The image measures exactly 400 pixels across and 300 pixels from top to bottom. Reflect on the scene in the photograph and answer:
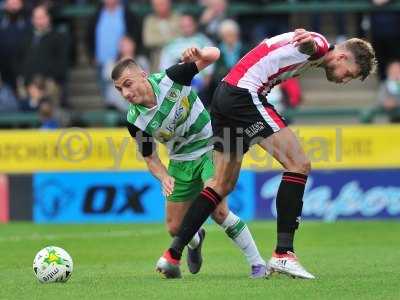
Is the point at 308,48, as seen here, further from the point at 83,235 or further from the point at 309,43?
the point at 83,235

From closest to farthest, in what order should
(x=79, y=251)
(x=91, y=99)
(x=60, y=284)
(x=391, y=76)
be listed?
(x=60, y=284), (x=79, y=251), (x=391, y=76), (x=91, y=99)

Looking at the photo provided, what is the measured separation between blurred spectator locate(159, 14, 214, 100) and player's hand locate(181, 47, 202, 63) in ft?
25.9

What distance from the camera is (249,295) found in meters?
7.59

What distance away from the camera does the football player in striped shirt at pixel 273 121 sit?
8539 mm

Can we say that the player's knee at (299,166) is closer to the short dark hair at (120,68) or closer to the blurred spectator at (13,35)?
the short dark hair at (120,68)

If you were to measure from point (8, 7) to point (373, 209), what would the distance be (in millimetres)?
6751

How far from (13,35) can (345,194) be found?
236 inches

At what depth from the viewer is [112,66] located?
57.2 feet

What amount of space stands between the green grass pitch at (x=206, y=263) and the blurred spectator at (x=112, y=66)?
2.92 metres

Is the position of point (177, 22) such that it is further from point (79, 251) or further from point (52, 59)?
point (79, 251)

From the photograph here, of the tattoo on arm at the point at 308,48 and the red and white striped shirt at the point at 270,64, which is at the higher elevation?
the tattoo on arm at the point at 308,48

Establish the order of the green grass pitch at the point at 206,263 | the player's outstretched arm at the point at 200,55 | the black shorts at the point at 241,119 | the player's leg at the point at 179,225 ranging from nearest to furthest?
the green grass pitch at the point at 206,263 → the black shorts at the point at 241,119 → the player's outstretched arm at the point at 200,55 → the player's leg at the point at 179,225

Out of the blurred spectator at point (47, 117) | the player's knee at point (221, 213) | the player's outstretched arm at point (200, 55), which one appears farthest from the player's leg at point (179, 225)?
the blurred spectator at point (47, 117)

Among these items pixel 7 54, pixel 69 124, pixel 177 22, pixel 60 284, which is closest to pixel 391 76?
pixel 177 22
